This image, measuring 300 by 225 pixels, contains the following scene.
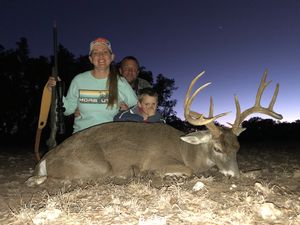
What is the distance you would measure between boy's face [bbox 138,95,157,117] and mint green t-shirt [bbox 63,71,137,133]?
0.41 m

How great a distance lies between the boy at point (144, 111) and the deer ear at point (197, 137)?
1.12 m

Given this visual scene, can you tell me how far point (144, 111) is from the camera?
6.37 meters

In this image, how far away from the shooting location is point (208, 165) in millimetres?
5598

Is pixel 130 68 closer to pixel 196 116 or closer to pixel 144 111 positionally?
pixel 144 111

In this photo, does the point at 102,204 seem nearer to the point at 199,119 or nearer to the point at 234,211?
the point at 234,211

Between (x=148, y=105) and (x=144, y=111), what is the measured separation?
18cm

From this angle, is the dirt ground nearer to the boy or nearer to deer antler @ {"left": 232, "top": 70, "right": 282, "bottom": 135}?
deer antler @ {"left": 232, "top": 70, "right": 282, "bottom": 135}

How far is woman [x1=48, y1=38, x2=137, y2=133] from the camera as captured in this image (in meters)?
5.83

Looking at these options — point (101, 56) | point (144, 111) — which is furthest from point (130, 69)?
point (101, 56)

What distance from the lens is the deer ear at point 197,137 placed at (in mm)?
5469

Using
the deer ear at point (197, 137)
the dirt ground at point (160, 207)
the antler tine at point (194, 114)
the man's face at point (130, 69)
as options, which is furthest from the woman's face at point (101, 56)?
the dirt ground at point (160, 207)

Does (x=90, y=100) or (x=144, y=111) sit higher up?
(x=90, y=100)

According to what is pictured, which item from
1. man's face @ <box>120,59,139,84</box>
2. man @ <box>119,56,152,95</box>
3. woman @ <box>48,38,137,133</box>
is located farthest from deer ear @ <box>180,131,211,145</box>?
man's face @ <box>120,59,139,84</box>

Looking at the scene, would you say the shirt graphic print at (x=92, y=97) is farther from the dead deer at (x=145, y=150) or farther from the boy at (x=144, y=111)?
the dead deer at (x=145, y=150)
